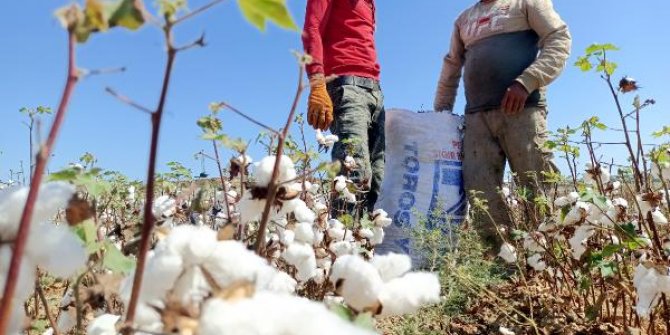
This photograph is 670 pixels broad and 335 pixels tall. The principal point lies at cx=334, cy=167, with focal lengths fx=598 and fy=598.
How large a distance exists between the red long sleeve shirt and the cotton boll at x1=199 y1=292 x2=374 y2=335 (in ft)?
12.6

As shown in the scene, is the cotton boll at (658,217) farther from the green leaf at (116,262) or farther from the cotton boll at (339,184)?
the green leaf at (116,262)

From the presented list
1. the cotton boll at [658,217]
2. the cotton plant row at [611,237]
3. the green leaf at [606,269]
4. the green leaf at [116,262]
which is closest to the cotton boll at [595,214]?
the cotton plant row at [611,237]

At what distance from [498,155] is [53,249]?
13.0ft

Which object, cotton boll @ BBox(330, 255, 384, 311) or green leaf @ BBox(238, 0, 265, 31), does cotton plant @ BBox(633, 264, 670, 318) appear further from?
green leaf @ BBox(238, 0, 265, 31)

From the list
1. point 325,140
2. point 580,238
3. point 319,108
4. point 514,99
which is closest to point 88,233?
point 580,238

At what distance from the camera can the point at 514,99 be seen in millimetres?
3922

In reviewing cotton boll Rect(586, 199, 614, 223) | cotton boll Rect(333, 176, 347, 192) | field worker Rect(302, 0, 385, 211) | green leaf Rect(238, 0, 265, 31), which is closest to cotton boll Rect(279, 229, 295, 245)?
cotton boll Rect(333, 176, 347, 192)

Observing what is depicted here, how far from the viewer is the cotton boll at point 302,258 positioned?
1.31 m

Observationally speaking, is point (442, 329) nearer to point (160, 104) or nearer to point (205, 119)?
point (205, 119)

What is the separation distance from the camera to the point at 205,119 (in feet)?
4.06

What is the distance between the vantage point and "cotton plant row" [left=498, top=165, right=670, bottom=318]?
146 cm

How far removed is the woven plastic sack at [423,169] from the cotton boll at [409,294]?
3779 mm

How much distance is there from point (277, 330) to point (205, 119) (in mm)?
912

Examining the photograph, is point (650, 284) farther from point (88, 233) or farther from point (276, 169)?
point (88, 233)
